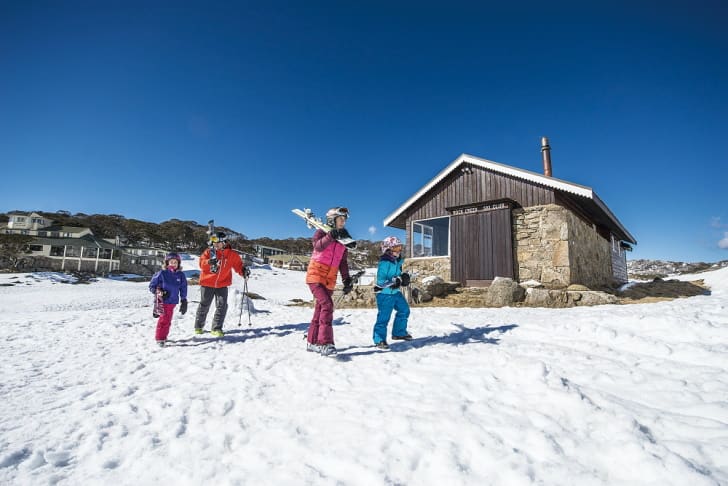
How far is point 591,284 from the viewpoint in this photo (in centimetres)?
1244

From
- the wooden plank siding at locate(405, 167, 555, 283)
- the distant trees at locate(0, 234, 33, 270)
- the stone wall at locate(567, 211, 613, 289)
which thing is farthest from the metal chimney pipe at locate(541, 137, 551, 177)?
the distant trees at locate(0, 234, 33, 270)

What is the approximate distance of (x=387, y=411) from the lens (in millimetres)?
2391

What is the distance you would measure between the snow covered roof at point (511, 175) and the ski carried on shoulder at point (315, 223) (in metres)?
9.59

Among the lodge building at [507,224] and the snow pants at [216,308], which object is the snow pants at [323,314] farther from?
the lodge building at [507,224]

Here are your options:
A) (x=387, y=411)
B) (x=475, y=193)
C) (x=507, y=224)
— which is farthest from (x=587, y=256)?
(x=387, y=411)

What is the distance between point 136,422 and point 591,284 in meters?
14.8

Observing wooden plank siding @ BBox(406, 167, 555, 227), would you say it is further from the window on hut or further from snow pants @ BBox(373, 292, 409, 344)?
snow pants @ BBox(373, 292, 409, 344)

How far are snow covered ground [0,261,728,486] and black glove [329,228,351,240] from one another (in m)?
1.61

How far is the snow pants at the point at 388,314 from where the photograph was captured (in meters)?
4.69

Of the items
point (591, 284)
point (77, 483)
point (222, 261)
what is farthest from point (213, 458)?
point (591, 284)

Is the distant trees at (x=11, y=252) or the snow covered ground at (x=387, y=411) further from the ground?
the distant trees at (x=11, y=252)

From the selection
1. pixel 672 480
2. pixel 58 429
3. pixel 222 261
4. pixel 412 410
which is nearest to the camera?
pixel 672 480

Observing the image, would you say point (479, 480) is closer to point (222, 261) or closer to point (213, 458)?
point (213, 458)

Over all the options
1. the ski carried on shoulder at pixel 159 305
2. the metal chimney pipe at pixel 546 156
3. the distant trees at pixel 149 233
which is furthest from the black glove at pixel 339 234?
the distant trees at pixel 149 233
